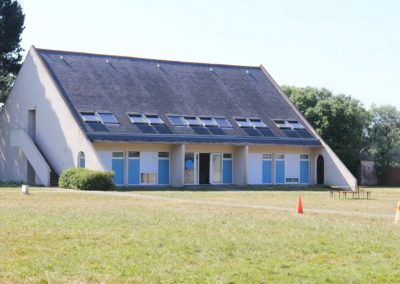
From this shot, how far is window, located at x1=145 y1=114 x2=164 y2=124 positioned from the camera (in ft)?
157

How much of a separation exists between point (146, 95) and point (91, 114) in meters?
5.07

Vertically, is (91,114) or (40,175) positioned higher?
(91,114)

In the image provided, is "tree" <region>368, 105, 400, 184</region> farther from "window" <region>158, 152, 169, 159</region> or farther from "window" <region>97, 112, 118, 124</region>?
"window" <region>97, 112, 118, 124</region>

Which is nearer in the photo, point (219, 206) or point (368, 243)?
point (368, 243)

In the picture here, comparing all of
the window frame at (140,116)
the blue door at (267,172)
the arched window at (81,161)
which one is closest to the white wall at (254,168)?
the blue door at (267,172)

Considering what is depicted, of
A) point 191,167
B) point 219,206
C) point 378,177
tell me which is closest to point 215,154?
point 191,167

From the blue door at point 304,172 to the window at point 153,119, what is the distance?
11.4 metres

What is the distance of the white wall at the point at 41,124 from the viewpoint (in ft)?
150

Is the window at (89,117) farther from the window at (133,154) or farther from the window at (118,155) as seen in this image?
the window at (133,154)

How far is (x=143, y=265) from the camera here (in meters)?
13.5

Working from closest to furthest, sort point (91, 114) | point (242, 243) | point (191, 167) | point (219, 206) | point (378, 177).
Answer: point (242, 243) → point (219, 206) → point (91, 114) → point (191, 167) → point (378, 177)

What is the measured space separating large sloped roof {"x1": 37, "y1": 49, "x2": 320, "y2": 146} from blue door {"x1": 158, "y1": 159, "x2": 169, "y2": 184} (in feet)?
6.49

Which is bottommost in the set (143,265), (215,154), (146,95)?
(143,265)

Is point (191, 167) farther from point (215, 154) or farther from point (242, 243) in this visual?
point (242, 243)
